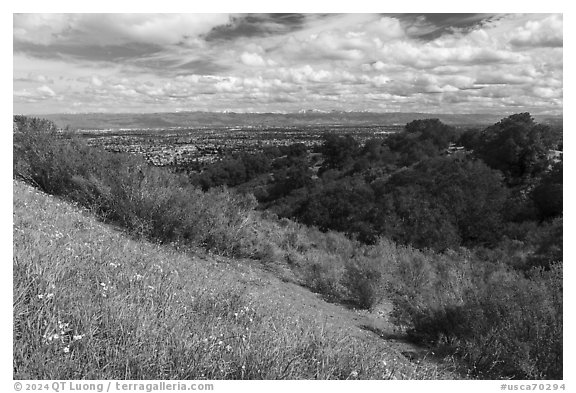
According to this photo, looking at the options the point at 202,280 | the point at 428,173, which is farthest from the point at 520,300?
the point at 428,173

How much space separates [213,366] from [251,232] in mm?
5630

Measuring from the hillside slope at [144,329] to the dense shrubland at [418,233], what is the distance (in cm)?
122

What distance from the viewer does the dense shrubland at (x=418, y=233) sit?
4.82m

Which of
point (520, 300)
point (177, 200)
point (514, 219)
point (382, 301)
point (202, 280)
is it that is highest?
point (177, 200)

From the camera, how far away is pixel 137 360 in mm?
2625

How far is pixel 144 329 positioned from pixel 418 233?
62.9 feet

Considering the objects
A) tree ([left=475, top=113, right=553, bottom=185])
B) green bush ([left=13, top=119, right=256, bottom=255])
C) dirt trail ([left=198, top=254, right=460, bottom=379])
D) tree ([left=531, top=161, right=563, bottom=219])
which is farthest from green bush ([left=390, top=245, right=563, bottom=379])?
tree ([left=475, top=113, right=553, bottom=185])

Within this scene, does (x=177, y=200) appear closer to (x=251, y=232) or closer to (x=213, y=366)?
(x=251, y=232)

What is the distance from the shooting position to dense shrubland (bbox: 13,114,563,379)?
190 inches

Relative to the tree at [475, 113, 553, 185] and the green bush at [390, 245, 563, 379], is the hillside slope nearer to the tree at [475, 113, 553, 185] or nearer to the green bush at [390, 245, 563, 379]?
the green bush at [390, 245, 563, 379]

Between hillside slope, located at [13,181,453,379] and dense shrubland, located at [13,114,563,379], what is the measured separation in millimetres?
1222

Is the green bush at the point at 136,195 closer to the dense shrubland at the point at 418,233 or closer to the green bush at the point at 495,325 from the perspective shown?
the dense shrubland at the point at 418,233

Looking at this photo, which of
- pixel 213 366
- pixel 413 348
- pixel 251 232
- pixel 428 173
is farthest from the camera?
pixel 428 173

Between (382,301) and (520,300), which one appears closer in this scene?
(520,300)
